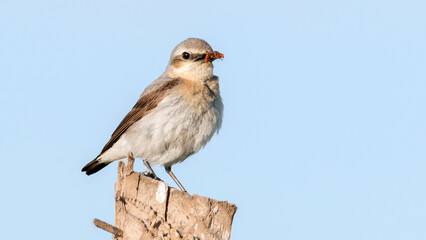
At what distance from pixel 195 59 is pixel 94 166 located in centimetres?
286

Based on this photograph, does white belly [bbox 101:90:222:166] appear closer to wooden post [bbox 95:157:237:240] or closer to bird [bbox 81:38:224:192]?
bird [bbox 81:38:224:192]

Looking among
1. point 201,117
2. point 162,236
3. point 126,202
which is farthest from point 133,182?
point 201,117

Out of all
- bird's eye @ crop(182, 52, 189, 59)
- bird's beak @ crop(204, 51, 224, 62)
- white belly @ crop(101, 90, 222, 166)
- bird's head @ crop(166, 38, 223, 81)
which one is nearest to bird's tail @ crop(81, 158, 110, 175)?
white belly @ crop(101, 90, 222, 166)

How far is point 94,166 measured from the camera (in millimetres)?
11805

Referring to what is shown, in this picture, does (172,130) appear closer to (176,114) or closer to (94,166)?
(176,114)

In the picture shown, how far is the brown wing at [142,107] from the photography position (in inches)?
421

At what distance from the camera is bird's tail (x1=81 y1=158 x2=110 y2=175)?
11706mm

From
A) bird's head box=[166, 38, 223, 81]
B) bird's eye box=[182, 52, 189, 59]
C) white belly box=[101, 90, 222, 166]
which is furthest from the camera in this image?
bird's eye box=[182, 52, 189, 59]

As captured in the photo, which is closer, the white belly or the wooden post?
the wooden post

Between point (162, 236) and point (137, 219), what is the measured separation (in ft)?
1.25

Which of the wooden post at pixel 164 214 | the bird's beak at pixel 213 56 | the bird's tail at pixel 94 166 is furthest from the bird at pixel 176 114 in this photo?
the wooden post at pixel 164 214

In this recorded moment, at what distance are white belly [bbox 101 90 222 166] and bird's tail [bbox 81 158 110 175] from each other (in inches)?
40.4

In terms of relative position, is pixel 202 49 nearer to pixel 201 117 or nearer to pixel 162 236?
pixel 201 117

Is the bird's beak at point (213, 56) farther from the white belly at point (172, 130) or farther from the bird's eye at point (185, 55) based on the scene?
the white belly at point (172, 130)
